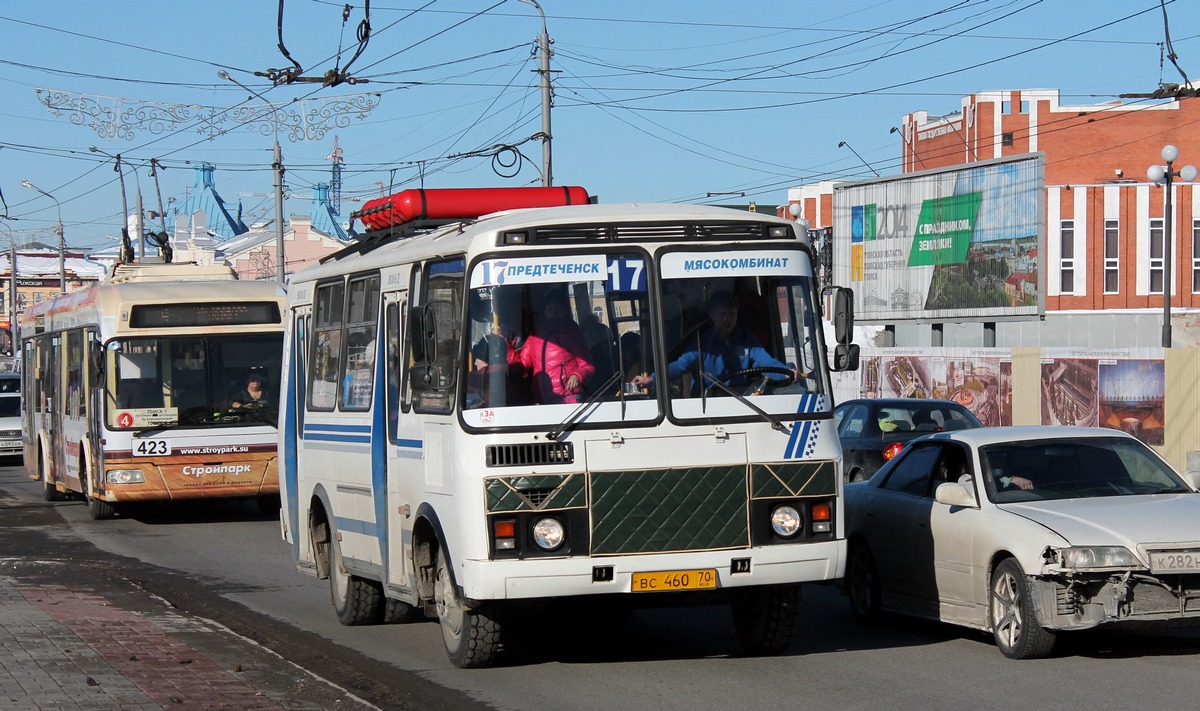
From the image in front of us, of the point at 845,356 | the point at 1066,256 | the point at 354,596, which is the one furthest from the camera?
the point at 1066,256

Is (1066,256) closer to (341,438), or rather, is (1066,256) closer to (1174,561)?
(341,438)

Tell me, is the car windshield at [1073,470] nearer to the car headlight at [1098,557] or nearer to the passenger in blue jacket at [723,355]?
the car headlight at [1098,557]

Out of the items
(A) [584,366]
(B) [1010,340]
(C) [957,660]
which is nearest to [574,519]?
(A) [584,366]

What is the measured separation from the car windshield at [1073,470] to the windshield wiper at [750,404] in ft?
6.20

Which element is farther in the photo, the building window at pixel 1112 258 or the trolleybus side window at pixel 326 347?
the building window at pixel 1112 258

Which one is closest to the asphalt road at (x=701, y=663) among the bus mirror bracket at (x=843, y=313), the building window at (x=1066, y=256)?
the bus mirror bracket at (x=843, y=313)

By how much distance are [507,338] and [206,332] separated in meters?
12.2

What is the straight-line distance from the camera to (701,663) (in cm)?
935

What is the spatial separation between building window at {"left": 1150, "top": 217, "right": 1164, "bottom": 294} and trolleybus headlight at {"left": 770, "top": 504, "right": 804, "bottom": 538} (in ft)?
176

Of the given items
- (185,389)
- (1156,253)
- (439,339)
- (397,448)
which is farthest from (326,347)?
(1156,253)

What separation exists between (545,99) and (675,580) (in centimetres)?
2164

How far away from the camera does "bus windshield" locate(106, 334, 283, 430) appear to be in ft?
65.4

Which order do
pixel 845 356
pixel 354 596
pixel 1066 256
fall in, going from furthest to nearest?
pixel 1066 256
pixel 354 596
pixel 845 356

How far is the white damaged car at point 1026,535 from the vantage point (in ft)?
28.5
